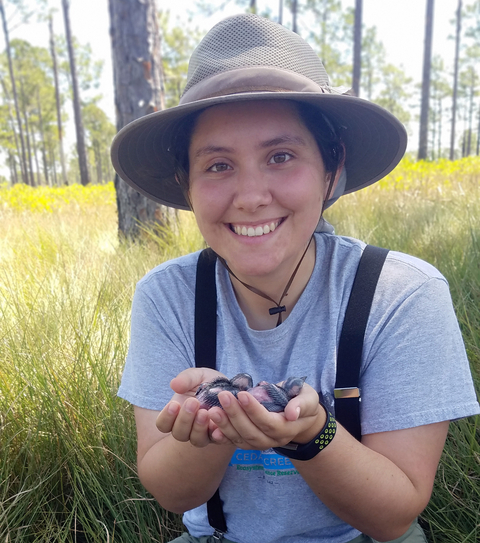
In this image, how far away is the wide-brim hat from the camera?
1.20 metres

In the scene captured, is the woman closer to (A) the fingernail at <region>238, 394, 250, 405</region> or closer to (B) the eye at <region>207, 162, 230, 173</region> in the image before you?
(B) the eye at <region>207, 162, 230, 173</region>

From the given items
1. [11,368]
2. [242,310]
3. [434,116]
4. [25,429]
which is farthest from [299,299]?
[434,116]

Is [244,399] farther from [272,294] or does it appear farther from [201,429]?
[272,294]

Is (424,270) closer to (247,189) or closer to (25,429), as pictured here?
(247,189)

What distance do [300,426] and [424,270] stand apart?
0.64m

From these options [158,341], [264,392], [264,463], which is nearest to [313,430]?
[264,392]

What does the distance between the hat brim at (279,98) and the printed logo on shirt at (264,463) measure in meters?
0.97

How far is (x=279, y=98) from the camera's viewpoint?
120 cm

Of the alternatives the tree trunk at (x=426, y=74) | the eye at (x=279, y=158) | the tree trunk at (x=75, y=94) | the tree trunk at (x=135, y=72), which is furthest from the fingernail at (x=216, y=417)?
the tree trunk at (x=75, y=94)

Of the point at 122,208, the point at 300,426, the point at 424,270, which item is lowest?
the point at 122,208

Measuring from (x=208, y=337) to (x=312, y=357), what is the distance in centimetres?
32

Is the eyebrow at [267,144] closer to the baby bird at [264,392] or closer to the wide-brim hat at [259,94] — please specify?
the wide-brim hat at [259,94]

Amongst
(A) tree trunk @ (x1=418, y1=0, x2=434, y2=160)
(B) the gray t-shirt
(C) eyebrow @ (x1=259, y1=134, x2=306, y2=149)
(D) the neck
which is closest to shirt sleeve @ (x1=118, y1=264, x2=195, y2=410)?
(B) the gray t-shirt

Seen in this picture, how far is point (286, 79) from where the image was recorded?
1.20 metres
